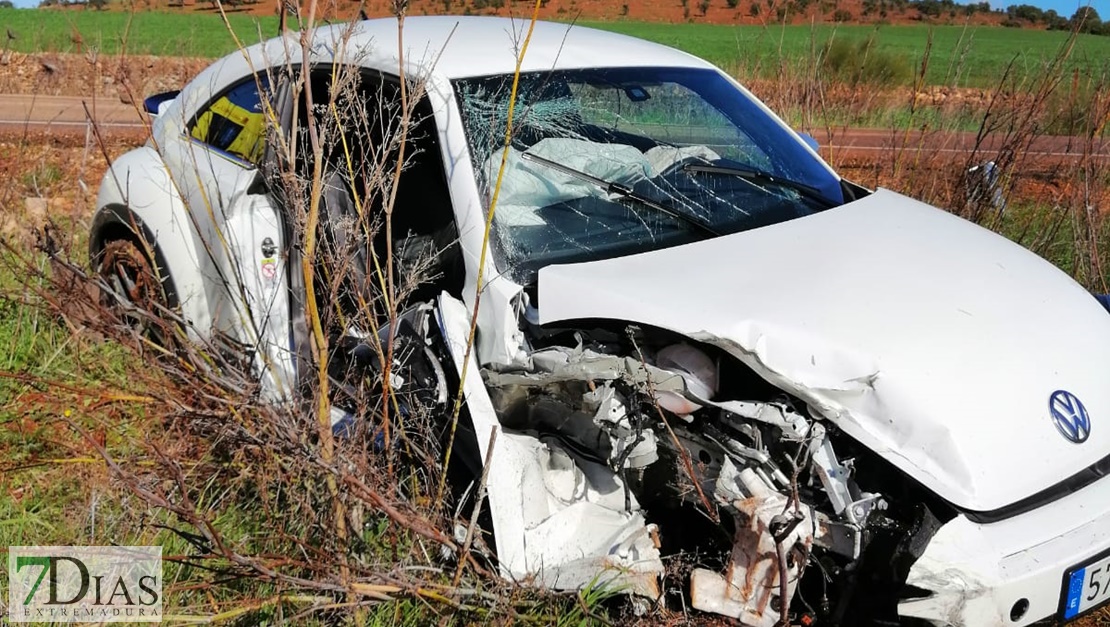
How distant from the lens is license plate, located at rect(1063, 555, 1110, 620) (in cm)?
212

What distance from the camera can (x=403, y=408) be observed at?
2.83 meters

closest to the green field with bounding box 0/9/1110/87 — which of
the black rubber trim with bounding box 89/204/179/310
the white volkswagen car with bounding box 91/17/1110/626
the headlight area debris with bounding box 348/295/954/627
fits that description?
the black rubber trim with bounding box 89/204/179/310

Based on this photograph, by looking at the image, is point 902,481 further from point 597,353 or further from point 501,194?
point 501,194

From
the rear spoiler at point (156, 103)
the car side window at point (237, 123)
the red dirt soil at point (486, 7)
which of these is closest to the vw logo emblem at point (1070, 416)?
the red dirt soil at point (486, 7)

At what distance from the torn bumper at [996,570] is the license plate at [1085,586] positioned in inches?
0.7

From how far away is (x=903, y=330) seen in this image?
2.40m

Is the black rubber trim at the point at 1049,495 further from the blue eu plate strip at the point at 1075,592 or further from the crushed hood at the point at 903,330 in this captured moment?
the blue eu plate strip at the point at 1075,592

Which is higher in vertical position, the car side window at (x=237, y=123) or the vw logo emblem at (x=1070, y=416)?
the car side window at (x=237, y=123)

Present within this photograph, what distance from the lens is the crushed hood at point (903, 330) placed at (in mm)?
2205

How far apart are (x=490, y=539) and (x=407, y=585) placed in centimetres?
28

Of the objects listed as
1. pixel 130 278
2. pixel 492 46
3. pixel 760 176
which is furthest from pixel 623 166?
pixel 130 278

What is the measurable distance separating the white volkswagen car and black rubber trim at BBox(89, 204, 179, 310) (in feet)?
1.16

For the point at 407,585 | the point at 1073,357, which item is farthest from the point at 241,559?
the point at 1073,357

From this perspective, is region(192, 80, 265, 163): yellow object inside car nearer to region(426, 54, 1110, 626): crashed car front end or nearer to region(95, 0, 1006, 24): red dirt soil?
region(95, 0, 1006, 24): red dirt soil
